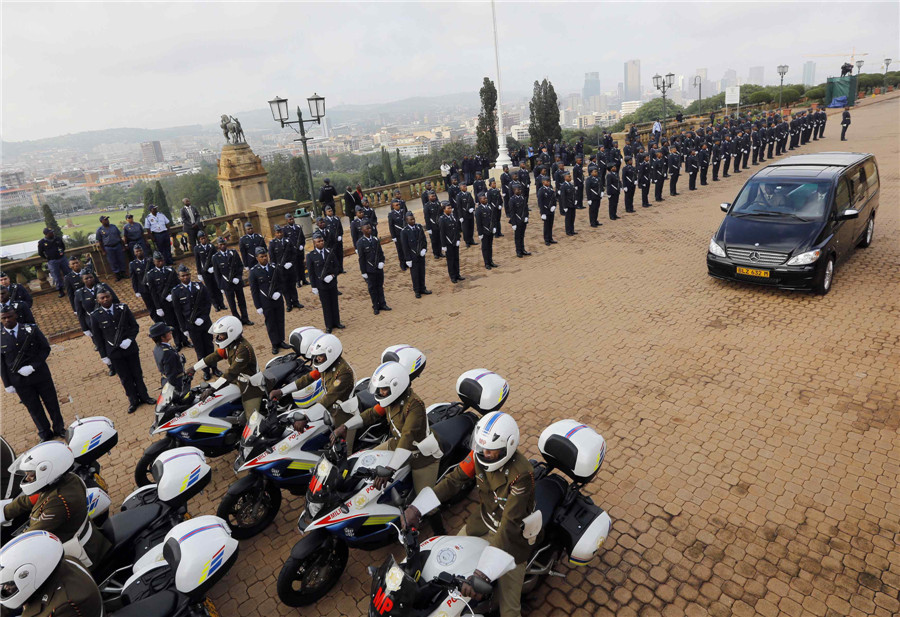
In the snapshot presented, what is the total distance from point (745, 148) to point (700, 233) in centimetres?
1169

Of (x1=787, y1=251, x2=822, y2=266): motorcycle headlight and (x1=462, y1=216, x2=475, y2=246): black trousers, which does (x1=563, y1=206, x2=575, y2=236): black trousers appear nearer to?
(x1=462, y1=216, x2=475, y2=246): black trousers

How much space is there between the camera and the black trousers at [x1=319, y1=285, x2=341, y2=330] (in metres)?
10.0

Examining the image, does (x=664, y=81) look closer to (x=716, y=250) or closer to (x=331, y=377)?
(x=716, y=250)

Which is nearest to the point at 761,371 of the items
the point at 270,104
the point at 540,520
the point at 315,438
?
the point at 540,520

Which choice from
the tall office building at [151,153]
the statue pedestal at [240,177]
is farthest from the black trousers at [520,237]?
the tall office building at [151,153]

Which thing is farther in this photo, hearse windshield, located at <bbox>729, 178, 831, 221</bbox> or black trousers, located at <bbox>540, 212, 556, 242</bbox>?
black trousers, located at <bbox>540, 212, 556, 242</bbox>

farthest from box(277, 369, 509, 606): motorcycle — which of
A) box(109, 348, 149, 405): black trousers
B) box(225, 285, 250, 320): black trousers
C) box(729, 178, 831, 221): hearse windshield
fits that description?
box(729, 178, 831, 221): hearse windshield

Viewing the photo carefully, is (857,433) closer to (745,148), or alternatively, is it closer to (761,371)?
(761,371)

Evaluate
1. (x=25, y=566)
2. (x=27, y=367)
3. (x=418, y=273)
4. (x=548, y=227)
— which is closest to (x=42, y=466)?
(x=25, y=566)

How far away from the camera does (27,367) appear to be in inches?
277

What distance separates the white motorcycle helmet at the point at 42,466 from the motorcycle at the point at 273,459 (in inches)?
53.2

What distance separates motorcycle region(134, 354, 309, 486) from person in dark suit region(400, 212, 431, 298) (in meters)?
5.49

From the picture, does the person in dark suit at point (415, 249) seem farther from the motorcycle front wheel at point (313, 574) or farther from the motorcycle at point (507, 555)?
the motorcycle front wheel at point (313, 574)

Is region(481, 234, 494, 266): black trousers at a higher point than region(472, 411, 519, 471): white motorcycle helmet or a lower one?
lower
